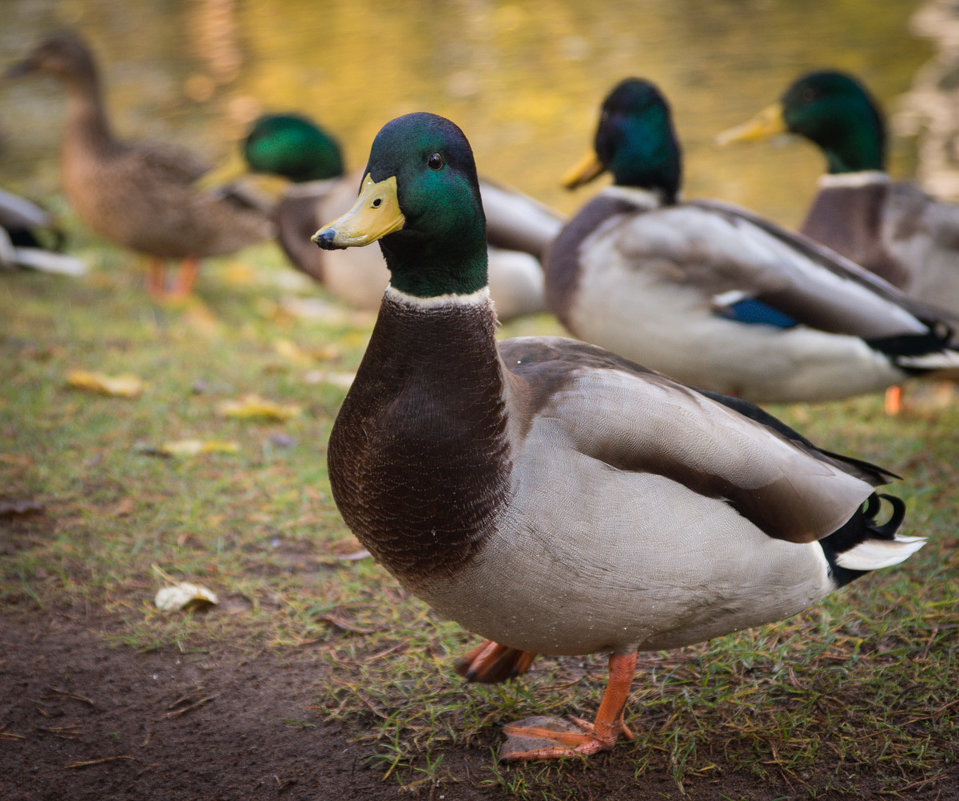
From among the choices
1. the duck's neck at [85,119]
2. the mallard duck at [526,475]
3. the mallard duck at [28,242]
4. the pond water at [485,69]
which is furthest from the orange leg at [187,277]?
the mallard duck at [526,475]

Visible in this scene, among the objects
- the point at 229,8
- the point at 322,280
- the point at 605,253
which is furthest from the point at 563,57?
the point at 605,253

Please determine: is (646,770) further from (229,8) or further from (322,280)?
(229,8)

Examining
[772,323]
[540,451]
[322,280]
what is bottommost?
[322,280]

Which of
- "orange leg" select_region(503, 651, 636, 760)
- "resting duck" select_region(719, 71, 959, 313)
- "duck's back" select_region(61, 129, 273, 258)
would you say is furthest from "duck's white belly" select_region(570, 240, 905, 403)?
"duck's back" select_region(61, 129, 273, 258)

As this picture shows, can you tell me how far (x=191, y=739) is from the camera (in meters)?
2.24

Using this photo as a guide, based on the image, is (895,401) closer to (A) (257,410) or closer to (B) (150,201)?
(A) (257,410)

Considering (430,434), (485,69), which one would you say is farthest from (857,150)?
(485,69)

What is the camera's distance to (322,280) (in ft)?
17.2

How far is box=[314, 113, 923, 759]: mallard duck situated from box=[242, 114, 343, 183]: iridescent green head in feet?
12.2

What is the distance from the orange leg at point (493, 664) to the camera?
2.40 meters

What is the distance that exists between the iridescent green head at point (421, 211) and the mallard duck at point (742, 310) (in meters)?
1.57

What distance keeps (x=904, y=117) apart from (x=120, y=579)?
7463 millimetres

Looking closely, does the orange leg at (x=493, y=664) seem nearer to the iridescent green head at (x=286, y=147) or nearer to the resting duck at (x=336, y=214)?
the resting duck at (x=336, y=214)

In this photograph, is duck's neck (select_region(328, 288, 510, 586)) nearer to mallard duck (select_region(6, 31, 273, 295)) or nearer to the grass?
the grass
